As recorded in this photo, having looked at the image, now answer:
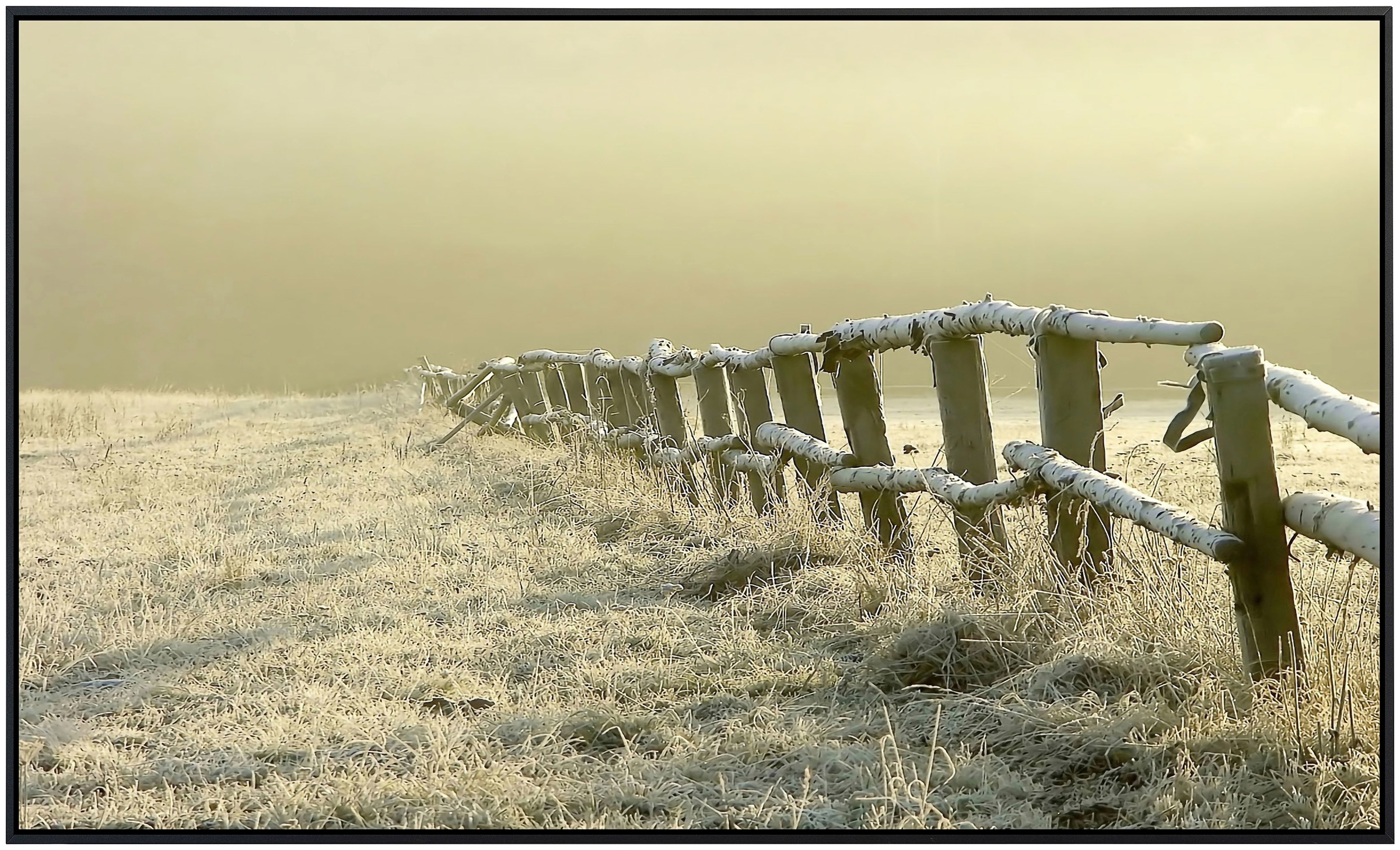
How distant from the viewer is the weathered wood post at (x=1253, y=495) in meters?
2.79

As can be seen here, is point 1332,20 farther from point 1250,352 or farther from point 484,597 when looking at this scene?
point 484,597

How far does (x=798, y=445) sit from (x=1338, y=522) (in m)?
3.02

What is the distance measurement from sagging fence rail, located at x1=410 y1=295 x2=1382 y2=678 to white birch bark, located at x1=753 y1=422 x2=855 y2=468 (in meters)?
A: 0.01

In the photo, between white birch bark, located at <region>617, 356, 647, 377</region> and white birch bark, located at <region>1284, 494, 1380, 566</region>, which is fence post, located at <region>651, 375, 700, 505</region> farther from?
white birch bark, located at <region>1284, 494, 1380, 566</region>

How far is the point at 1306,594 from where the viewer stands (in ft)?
10.8

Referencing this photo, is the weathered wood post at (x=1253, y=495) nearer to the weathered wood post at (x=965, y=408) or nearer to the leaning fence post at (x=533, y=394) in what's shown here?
the weathered wood post at (x=965, y=408)

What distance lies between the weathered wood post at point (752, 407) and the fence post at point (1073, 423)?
2.38m

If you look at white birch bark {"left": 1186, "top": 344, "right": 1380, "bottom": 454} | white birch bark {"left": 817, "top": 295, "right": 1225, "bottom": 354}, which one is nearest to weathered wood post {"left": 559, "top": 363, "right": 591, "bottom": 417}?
white birch bark {"left": 817, "top": 295, "right": 1225, "bottom": 354}

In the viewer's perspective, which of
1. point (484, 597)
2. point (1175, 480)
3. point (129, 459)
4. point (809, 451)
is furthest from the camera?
point (129, 459)

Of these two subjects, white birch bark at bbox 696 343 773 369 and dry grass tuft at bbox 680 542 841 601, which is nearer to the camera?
dry grass tuft at bbox 680 542 841 601

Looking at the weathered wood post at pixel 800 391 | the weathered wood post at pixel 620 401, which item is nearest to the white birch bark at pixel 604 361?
the weathered wood post at pixel 620 401

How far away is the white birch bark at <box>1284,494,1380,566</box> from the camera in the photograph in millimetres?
2508

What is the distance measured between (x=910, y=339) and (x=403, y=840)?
110 inches

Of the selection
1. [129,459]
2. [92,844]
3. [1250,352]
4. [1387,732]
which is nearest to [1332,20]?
[1250,352]
